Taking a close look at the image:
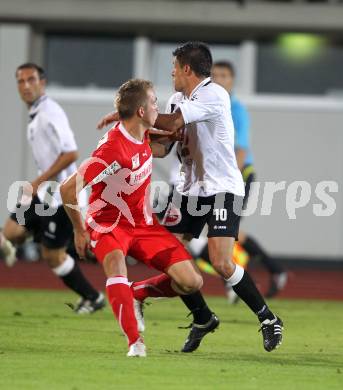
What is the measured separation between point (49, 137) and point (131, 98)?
3.66 meters

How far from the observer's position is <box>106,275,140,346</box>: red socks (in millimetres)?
7145

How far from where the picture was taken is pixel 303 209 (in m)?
20.6

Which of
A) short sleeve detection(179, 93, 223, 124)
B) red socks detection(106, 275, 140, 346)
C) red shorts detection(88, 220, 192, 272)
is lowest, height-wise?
red socks detection(106, 275, 140, 346)

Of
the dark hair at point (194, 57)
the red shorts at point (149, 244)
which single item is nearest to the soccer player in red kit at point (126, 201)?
the red shorts at point (149, 244)

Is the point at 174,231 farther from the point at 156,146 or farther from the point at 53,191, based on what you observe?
the point at 53,191

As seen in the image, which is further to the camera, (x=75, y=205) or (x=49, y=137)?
(x=49, y=137)

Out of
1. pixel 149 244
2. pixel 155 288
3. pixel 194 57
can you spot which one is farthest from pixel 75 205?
pixel 194 57

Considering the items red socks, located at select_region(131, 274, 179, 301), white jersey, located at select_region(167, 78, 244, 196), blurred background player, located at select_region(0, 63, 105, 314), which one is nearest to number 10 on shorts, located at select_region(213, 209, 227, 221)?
white jersey, located at select_region(167, 78, 244, 196)

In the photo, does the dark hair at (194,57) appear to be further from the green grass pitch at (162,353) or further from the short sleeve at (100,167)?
the green grass pitch at (162,353)

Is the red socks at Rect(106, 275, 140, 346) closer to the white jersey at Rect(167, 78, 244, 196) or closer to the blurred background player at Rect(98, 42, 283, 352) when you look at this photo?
the blurred background player at Rect(98, 42, 283, 352)

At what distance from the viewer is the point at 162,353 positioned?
307 inches

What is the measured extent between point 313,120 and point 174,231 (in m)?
12.5

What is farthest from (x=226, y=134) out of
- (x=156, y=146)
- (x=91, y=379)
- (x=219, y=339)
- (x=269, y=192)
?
(x=269, y=192)

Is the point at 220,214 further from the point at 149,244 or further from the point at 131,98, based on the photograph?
the point at 131,98
